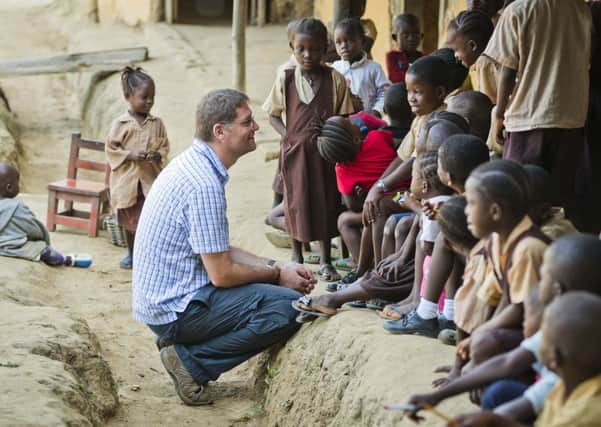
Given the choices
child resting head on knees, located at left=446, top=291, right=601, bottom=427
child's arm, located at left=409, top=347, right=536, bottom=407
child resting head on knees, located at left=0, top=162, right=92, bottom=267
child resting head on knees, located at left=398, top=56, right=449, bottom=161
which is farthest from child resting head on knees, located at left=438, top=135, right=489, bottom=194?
child resting head on knees, located at left=0, top=162, right=92, bottom=267

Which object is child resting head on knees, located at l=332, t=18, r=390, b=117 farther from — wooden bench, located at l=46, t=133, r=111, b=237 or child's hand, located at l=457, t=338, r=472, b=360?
child's hand, located at l=457, t=338, r=472, b=360

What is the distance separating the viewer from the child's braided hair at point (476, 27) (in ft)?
18.2

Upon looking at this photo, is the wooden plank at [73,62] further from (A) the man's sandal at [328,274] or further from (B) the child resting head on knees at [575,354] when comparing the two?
(B) the child resting head on knees at [575,354]

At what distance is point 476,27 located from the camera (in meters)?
5.56

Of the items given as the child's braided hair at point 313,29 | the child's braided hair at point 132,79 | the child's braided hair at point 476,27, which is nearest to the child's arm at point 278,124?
the child's braided hair at point 313,29

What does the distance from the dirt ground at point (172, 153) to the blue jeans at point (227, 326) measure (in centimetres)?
15

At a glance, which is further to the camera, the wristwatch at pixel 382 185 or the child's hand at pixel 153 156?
the child's hand at pixel 153 156

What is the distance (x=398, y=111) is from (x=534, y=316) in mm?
2792

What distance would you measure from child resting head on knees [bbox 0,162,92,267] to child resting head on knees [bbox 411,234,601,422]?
16.9 feet

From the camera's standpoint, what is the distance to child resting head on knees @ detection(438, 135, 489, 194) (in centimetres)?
407

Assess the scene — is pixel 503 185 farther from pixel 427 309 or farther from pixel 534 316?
pixel 427 309

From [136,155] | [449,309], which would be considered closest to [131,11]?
[136,155]

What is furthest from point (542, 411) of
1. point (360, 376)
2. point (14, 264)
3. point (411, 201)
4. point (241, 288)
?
point (14, 264)

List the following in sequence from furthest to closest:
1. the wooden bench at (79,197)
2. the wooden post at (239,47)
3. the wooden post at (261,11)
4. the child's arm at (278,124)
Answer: the wooden post at (261,11) < the wooden post at (239,47) < the wooden bench at (79,197) < the child's arm at (278,124)
